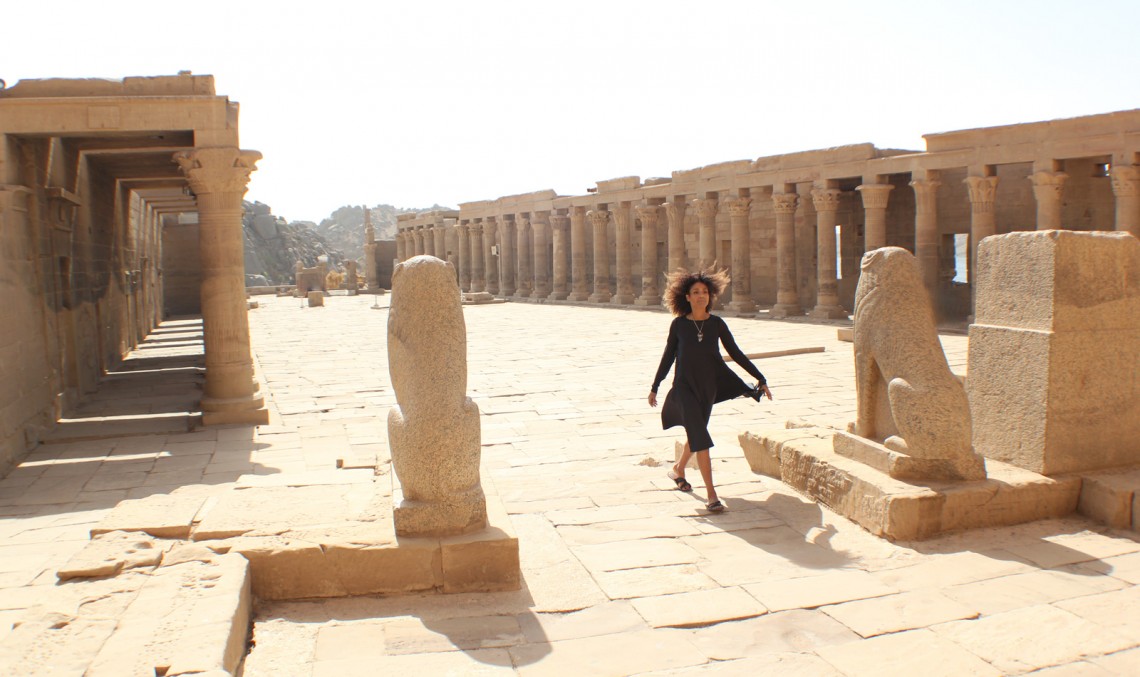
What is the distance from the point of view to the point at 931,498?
5.69 m

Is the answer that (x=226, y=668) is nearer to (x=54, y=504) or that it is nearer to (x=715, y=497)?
(x=715, y=497)

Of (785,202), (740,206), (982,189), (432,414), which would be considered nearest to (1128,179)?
(982,189)

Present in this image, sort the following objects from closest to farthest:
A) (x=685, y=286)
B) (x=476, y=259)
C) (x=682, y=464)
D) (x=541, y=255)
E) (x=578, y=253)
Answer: (x=685, y=286)
(x=682, y=464)
(x=578, y=253)
(x=541, y=255)
(x=476, y=259)

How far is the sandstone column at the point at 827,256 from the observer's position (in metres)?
22.4

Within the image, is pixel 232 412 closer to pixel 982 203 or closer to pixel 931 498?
pixel 931 498

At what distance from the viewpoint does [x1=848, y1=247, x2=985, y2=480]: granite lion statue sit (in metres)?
5.96

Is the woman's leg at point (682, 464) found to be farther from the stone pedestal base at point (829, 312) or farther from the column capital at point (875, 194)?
the stone pedestal base at point (829, 312)

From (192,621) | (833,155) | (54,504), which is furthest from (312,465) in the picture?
(833,155)

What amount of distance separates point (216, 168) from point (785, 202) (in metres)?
16.3

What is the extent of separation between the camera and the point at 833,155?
22.1 meters

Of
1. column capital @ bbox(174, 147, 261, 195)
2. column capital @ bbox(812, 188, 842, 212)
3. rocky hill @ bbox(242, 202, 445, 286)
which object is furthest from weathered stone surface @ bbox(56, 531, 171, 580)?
rocky hill @ bbox(242, 202, 445, 286)

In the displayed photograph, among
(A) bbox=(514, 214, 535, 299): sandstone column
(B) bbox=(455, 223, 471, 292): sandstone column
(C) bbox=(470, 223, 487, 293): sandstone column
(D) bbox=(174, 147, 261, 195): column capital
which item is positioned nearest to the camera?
(D) bbox=(174, 147, 261, 195): column capital

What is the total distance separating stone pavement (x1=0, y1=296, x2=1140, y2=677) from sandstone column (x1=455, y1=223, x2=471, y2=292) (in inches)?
1222

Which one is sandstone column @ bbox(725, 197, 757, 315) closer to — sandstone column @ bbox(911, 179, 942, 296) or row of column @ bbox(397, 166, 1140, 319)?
row of column @ bbox(397, 166, 1140, 319)
